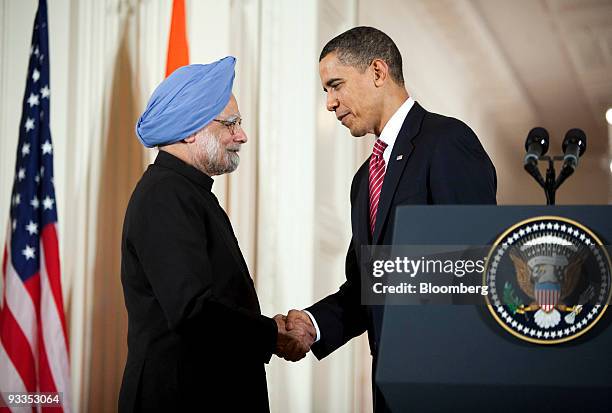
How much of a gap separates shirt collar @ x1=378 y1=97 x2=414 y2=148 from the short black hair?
10 cm

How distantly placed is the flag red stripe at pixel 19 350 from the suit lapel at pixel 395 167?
7.58 ft

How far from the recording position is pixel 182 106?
7.68ft

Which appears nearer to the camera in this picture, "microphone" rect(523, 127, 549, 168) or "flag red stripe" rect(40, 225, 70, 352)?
"microphone" rect(523, 127, 549, 168)

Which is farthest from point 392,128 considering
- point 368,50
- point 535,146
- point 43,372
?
point 43,372

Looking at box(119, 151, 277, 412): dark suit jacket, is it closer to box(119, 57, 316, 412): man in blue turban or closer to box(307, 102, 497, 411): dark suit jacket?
box(119, 57, 316, 412): man in blue turban

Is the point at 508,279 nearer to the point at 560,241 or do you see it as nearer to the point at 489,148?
the point at 560,241

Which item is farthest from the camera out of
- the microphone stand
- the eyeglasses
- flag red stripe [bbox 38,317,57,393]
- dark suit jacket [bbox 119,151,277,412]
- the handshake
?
flag red stripe [bbox 38,317,57,393]

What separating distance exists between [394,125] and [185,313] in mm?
972

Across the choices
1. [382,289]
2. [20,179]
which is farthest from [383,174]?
[20,179]

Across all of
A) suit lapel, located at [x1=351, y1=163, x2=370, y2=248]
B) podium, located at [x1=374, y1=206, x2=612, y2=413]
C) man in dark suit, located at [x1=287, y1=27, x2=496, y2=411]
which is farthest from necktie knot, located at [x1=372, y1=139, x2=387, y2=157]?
podium, located at [x1=374, y1=206, x2=612, y2=413]

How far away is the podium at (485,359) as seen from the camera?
1053mm

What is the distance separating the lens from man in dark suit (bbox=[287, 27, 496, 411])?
2207 mm

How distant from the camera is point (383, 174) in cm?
253

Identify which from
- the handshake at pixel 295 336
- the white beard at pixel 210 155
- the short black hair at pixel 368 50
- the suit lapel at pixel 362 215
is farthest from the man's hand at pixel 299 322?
the short black hair at pixel 368 50
